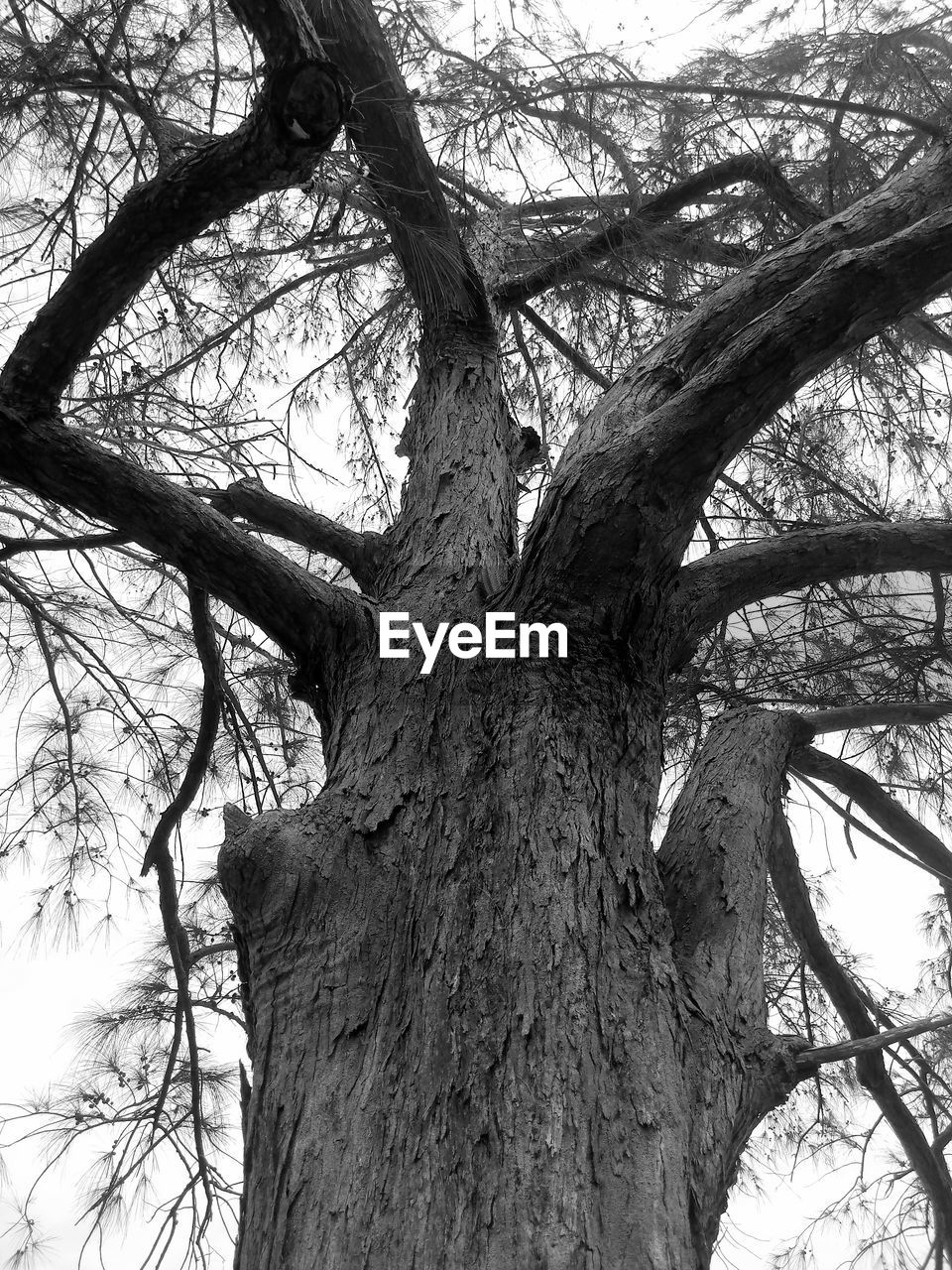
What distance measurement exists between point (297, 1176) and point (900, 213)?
54.5 inches

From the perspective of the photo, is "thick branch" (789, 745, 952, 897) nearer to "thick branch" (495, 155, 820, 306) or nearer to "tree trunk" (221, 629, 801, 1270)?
"tree trunk" (221, 629, 801, 1270)

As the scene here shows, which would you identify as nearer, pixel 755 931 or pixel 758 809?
pixel 755 931

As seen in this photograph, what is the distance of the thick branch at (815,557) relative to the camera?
145 centimetres

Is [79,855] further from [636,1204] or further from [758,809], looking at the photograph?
[636,1204]

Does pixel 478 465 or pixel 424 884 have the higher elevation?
pixel 478 465

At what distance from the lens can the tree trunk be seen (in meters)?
0.78

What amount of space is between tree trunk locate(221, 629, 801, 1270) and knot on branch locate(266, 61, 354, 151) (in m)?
0.59

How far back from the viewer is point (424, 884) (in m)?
1.00

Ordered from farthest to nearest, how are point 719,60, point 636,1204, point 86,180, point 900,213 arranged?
point 719,60
point 86,180
point 900,213
point 636,1204

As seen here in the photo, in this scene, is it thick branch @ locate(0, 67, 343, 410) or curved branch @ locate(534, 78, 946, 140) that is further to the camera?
curved branch @ locate(534, 78, 946, 140)

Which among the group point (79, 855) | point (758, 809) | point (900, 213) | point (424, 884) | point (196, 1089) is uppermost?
point (900, 213)

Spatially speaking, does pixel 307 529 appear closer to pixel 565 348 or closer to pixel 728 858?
pixel 728 858

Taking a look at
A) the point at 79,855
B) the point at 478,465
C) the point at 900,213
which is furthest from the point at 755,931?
the point at 79,855

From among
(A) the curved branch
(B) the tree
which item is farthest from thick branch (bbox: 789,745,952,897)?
(A) the curved branch
